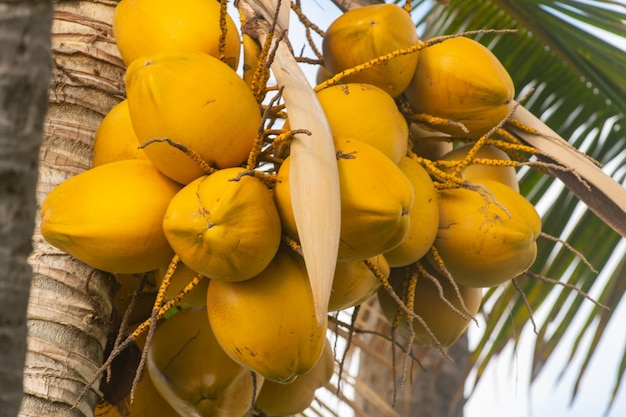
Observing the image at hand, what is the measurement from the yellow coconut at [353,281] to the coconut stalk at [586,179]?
333 millimetres

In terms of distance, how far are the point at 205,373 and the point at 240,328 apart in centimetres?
19

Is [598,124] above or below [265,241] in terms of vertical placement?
below

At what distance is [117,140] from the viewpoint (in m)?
1.00

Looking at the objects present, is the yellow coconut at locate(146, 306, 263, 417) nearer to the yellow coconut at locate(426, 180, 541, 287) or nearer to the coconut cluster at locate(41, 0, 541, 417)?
the coconut cluster at locate(41, 0, 541, 417)

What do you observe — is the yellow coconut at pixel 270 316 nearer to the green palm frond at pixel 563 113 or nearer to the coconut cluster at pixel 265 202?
the coconut cluster at pixel 265 202

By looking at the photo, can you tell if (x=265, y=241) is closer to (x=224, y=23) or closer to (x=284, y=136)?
(x=284, y=136)

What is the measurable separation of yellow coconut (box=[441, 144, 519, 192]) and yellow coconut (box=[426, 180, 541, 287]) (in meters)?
0.09

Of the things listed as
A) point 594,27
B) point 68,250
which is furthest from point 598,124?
point 68,250

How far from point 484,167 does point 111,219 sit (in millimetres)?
565

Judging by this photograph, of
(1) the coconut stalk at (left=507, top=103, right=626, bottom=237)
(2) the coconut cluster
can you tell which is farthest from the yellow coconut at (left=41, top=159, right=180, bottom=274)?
(1) the coconut stalk at (left=507, top=103, right=626, bottom=237)

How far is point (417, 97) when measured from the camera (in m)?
1.18

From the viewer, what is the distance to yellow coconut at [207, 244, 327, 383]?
0.88 metres

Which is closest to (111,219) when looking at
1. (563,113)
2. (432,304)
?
(432,304)

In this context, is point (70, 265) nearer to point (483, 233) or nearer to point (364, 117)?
point (364, 117)
